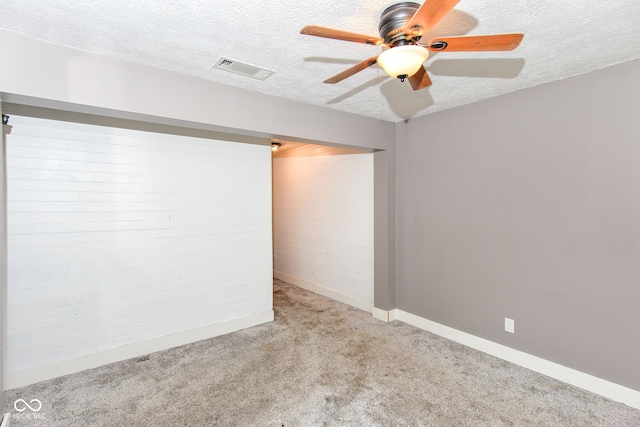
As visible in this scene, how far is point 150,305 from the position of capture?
10.3 feet

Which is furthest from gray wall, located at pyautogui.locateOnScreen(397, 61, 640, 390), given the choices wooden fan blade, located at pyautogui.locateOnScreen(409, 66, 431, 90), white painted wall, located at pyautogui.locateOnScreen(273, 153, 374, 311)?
wooden fan blade, located at pyautogui.locateOnScreen(409, 66, 431, 90)

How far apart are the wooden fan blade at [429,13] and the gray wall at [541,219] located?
194 centimetres

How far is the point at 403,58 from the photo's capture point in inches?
56.6

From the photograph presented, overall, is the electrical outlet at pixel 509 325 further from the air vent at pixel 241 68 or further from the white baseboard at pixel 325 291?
the air vent at pixel 241 68

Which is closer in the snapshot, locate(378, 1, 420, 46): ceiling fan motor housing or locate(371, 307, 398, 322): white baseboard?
locate(378, 1, 420, 46): ceiling fan motor housing

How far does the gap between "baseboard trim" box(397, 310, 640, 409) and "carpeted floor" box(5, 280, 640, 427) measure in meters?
0.06

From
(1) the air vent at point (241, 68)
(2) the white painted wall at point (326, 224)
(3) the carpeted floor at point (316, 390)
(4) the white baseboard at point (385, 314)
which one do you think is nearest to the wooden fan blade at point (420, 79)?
(1) the air vent at point (241, 68)

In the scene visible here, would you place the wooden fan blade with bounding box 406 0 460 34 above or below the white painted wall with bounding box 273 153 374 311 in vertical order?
above

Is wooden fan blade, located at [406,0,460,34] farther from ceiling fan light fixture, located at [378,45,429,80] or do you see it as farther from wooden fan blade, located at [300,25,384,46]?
wooden fan blade, located at [300,25,384,46]

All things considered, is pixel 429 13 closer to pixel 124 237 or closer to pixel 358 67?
pixel 358 67

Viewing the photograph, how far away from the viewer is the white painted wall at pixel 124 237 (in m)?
2.57

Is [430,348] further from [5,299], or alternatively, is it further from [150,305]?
[5,299]

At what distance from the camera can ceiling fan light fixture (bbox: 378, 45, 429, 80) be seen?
143 centimetres

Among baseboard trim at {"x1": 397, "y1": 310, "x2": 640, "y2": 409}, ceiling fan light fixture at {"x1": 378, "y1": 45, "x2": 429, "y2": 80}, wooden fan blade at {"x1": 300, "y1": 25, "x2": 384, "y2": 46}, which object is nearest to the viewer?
wooden fan blade at {"x1": 300, "y1": 25, "x2": 384, "y2": 46}
